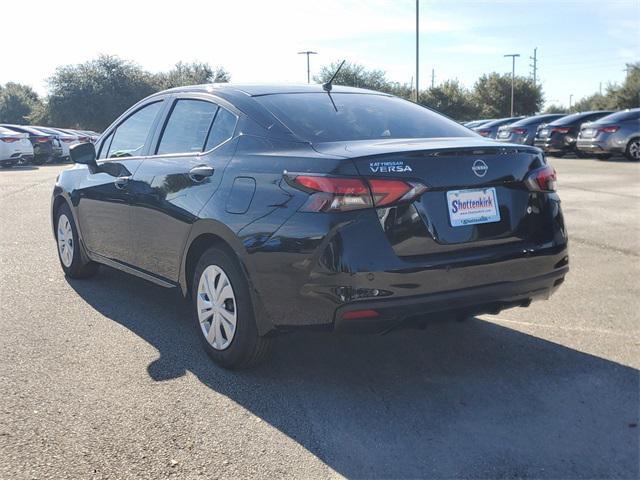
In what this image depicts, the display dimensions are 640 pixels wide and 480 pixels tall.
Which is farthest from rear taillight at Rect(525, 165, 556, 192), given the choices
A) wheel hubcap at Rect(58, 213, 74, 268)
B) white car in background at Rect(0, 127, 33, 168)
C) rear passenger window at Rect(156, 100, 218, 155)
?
white car in background at Rect(0, 127, 33, 168)

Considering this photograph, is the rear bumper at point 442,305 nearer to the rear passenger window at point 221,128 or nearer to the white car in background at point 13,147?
the rear passenger window at point 221,128

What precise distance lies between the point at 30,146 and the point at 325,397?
923 inches

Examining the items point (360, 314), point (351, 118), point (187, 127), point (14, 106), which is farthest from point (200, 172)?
point (14, 106)

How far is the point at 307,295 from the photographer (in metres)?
3.46

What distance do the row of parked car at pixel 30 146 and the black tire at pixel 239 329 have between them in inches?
789

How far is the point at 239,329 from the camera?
386 cm

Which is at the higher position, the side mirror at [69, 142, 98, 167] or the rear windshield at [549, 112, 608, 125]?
the side mirror at [69, 142, 98, 167]

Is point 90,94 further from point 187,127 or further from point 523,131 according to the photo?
point 187,127

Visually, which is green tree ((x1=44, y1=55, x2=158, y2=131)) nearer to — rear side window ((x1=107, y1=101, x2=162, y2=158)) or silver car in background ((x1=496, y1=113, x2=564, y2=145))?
silver car in background ((x1=496, y1=113, x2=564, y2=145))

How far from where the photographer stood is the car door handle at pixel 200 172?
13.6ft

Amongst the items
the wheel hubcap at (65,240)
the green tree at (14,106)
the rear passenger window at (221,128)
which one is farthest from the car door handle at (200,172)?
the green tree at (14,106)

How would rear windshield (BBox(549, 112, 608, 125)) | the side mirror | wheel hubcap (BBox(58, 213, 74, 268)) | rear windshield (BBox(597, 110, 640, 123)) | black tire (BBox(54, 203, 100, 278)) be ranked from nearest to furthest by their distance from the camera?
the side mirror → black tire (BBox(54, 203, 100, 278)) → wheel hubcap (BBox(58, 213, 74, 268)) → rear windshield (BBox(597, 110, 640, 123)) → rear windshield (BBox(549, 112, 608, 125))

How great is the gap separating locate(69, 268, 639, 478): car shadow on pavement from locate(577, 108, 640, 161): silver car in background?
53.1 ft

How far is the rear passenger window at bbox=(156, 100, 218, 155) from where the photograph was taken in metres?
4.49
